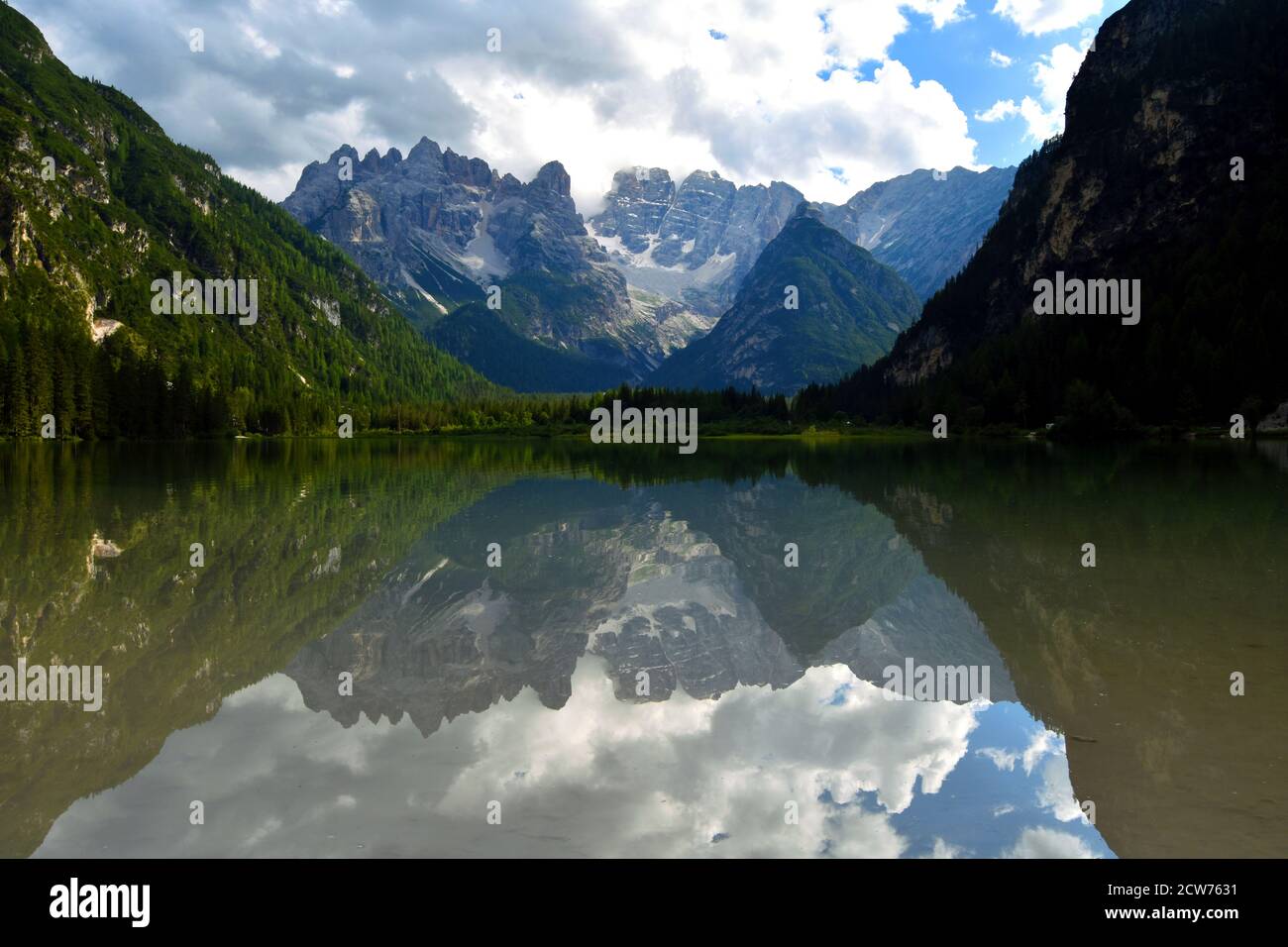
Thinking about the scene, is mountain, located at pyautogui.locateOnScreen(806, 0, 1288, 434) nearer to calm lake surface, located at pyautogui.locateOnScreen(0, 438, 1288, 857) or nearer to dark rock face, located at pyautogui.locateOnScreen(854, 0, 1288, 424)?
dark rock face, located at pyautogui.locateOnScreen(854, 0, 1288, 424)

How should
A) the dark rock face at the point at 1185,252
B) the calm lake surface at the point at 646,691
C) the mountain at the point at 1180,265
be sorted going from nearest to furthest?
the calm lake surface at the point at 646,691 → the mountain at the point at 1180,265 → the dark rock face at the point at 1185,252

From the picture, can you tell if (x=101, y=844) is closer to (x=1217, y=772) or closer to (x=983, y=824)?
(x=983, y=824)

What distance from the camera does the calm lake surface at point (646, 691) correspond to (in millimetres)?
9273

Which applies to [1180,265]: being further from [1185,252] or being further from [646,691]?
[646,691]

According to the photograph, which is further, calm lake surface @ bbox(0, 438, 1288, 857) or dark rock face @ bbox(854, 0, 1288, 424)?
dark rock face @ bbox(854, 0, 1288, 424)

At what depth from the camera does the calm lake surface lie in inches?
365

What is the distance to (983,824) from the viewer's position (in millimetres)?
9281

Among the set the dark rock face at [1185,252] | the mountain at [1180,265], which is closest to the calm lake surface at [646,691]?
the mountain at [1180,265]

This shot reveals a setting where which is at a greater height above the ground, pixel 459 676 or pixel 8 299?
pixel 8 299

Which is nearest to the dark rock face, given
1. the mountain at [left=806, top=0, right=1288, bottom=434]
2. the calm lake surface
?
the mountain at [left=806, top=0, right=1288, bottom=434]

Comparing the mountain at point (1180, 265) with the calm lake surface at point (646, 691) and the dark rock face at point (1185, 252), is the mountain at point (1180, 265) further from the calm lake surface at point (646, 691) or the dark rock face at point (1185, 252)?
the calm lake surface at point (646, 691)

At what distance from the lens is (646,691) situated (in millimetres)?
14727
